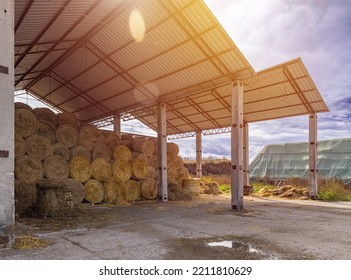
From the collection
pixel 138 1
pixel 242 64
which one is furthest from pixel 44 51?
pixel 242 64

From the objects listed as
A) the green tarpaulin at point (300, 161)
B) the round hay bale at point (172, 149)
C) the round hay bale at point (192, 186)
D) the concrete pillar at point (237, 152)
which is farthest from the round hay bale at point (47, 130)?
the green tarpaulin at point (300, 161)

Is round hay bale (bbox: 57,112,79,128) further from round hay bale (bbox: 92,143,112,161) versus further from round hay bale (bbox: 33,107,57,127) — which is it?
round hay bale (bbox: 92,143,112,161)

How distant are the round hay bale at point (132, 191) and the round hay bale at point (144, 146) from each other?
7.03ft

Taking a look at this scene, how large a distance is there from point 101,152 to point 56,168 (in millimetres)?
2761

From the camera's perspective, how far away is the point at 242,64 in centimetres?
1289

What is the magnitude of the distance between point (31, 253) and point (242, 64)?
10.1m

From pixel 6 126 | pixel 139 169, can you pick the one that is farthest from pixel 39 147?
pixel 6 126

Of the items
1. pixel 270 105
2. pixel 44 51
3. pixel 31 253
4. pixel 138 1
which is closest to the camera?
pixel 31 253

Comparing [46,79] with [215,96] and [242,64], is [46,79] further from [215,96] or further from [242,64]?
[242,64]

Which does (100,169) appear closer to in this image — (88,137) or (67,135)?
(88,137)

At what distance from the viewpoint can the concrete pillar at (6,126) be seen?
20.6 ft

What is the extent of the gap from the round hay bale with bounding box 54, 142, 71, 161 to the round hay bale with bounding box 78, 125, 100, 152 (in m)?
0.98

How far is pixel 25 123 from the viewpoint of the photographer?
12.6 m

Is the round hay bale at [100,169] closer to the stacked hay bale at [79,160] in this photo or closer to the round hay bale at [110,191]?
the stacked hay bale at [79,160]
